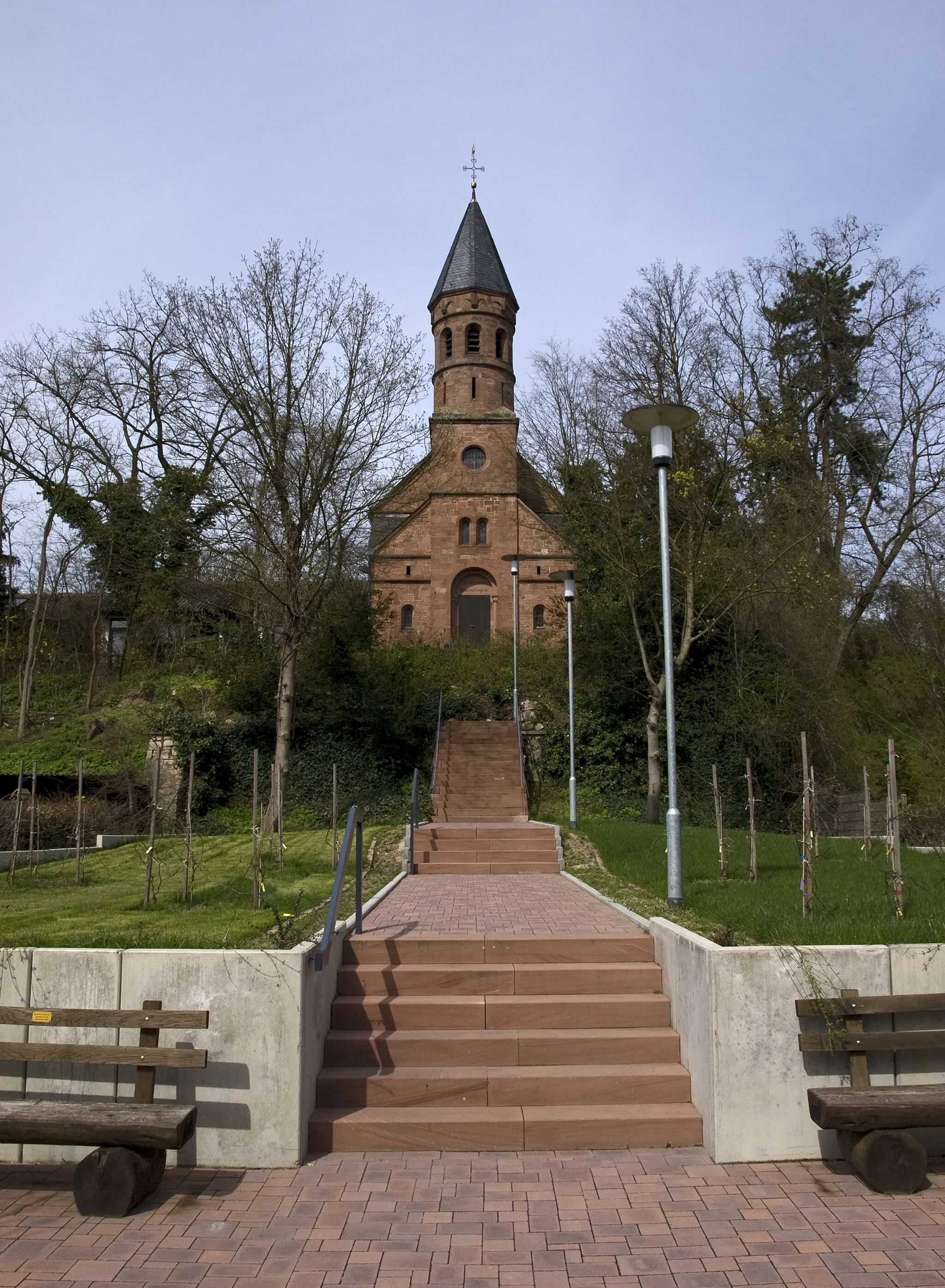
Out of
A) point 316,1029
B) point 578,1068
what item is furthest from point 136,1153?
point 578,1068

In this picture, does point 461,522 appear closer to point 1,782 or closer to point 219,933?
point 1,782

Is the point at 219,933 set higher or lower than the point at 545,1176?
higher

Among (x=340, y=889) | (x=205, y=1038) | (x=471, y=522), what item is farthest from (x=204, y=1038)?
(x=471, y=522)

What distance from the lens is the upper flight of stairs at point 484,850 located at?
13.1m

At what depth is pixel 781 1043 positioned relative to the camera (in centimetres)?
493

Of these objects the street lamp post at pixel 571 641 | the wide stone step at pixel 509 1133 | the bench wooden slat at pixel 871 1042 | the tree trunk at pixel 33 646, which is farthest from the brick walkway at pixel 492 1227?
the tree trunk at pixel 33 646

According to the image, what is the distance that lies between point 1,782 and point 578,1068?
18.9 metres

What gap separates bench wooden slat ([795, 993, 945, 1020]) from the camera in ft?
15.8

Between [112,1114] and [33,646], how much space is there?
25130mm

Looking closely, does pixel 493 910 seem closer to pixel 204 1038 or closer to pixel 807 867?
pixel 807 867

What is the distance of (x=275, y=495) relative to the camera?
2009cm

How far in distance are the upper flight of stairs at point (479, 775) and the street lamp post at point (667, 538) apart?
8.14 m

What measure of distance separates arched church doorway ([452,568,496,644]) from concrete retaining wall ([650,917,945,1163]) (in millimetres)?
30762

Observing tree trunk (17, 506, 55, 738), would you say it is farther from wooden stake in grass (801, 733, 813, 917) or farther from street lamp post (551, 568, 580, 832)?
wooden stake in grass (801, 733, 813, 917)
